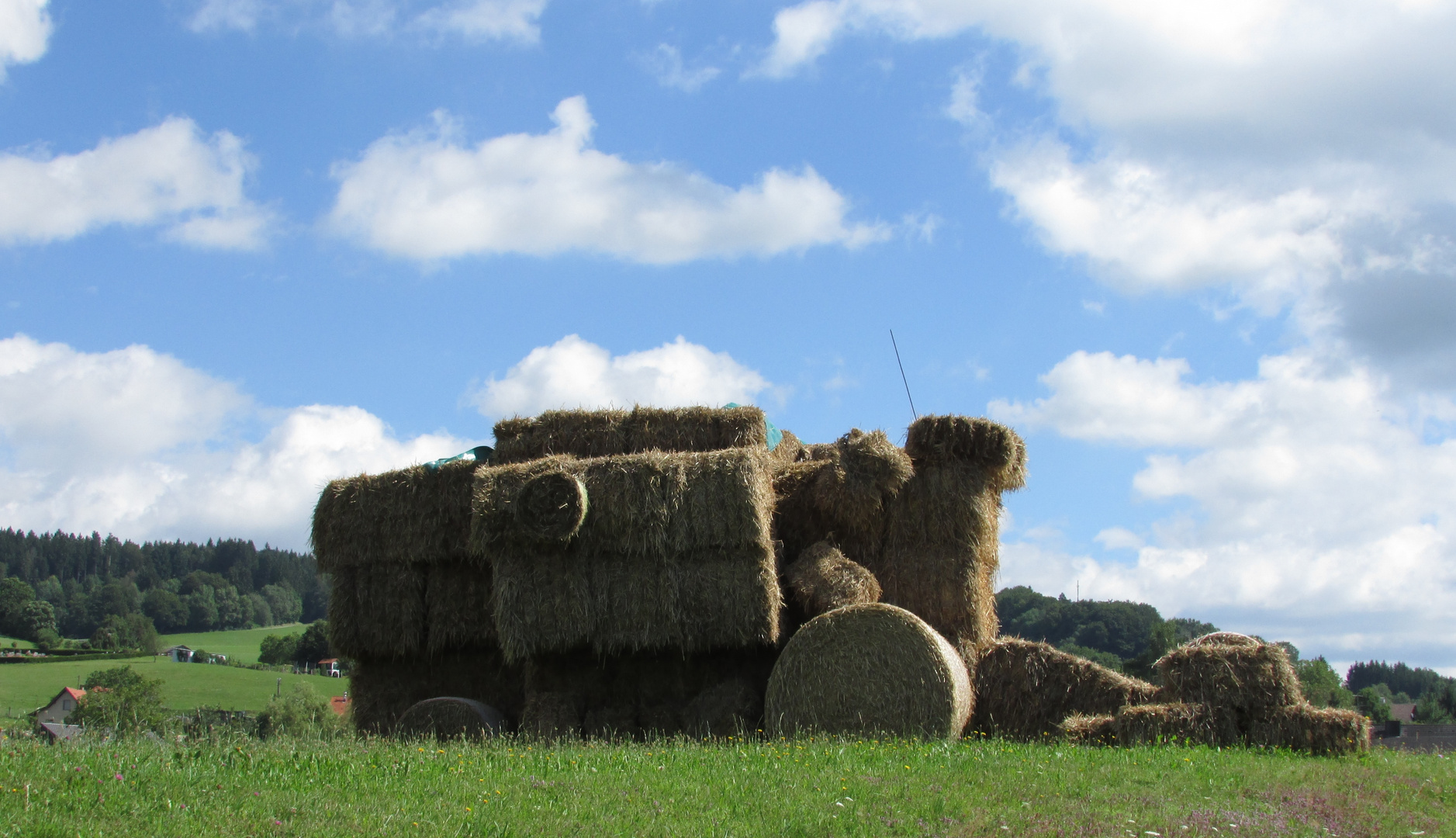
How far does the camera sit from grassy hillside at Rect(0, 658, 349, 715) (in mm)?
67250

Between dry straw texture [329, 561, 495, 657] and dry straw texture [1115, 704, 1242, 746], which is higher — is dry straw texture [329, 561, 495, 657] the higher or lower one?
the higher one

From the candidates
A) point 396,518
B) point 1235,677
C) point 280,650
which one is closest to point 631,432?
point 396,518

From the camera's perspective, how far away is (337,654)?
50.6 feet

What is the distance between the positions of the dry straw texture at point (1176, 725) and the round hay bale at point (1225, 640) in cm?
84

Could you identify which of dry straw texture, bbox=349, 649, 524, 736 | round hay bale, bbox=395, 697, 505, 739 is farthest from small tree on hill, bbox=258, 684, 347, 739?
round hay bale, bbox=395, 697, 505, 739

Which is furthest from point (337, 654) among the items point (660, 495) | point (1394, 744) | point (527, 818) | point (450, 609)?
point (1394, 744)

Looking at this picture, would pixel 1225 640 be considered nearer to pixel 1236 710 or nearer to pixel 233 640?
pixel 1236 710

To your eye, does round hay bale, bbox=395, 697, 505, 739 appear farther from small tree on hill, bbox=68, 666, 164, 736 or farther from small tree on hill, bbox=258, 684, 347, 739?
small tree on hill, bbox=258, 684, 347, 739

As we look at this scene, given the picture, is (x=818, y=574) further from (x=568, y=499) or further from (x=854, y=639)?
(x=568, y=499)

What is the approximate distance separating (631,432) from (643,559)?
8.02 feet

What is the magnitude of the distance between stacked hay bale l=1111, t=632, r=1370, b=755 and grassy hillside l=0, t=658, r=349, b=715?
205 feet

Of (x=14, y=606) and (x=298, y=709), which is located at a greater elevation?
(x=14, y=606)

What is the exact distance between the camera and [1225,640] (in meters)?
12.2

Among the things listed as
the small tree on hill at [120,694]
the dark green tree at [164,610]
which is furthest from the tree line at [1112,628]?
the dark green tree at [164,610]
